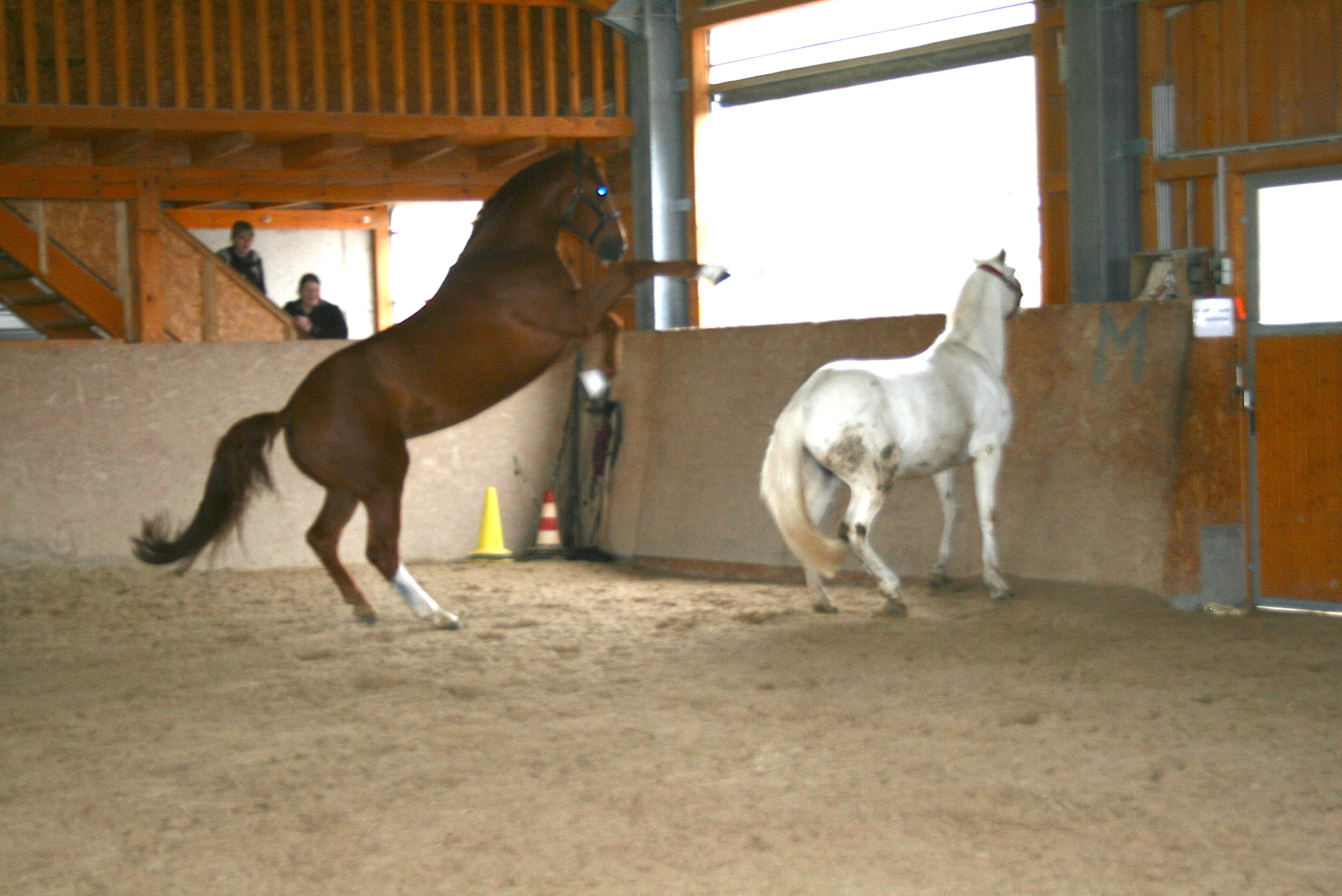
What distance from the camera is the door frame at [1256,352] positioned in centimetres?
676

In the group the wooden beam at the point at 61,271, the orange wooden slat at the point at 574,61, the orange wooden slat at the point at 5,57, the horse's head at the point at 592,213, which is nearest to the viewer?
the horse's head at the point at 592,213

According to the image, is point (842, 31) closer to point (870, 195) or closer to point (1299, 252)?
point (870, 195)

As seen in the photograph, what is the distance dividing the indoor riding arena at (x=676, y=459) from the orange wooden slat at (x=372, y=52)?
4 cm

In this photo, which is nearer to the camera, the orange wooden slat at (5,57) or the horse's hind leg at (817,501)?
the horse's hind leg at (817,501)

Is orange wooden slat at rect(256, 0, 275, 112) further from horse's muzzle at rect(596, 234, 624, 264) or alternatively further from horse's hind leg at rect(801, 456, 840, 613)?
horse's hind leg at rect(801, 456, 840, 613)

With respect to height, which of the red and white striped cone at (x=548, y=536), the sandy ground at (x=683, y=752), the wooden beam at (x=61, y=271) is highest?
the wooden beam at (x=61, y=271)

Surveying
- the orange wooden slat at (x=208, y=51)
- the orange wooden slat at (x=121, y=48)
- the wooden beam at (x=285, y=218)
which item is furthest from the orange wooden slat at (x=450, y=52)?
the wooden beam at (x=285, y=218)

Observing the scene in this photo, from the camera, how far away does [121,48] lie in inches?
393

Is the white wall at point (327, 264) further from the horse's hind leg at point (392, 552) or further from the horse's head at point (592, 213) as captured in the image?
the horse's head at point (592, 213)

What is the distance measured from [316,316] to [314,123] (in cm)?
191

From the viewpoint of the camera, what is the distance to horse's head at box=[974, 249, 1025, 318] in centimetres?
722

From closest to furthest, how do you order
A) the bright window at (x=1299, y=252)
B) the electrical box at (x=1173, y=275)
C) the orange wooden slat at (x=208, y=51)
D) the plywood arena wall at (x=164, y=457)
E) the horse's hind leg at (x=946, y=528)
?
the bright window at (x=1299, y=252) < the electrical box at (x=1173, y=275) < the horse's hind leg at (x=946, y=528) < the plywood arena wall at (x=164, y=457) < the orange wooden slat at (x=208, y=51)

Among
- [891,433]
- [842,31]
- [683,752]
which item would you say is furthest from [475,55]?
[683,752]

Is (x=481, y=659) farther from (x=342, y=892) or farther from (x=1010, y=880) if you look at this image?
(x=1010, y=880)
